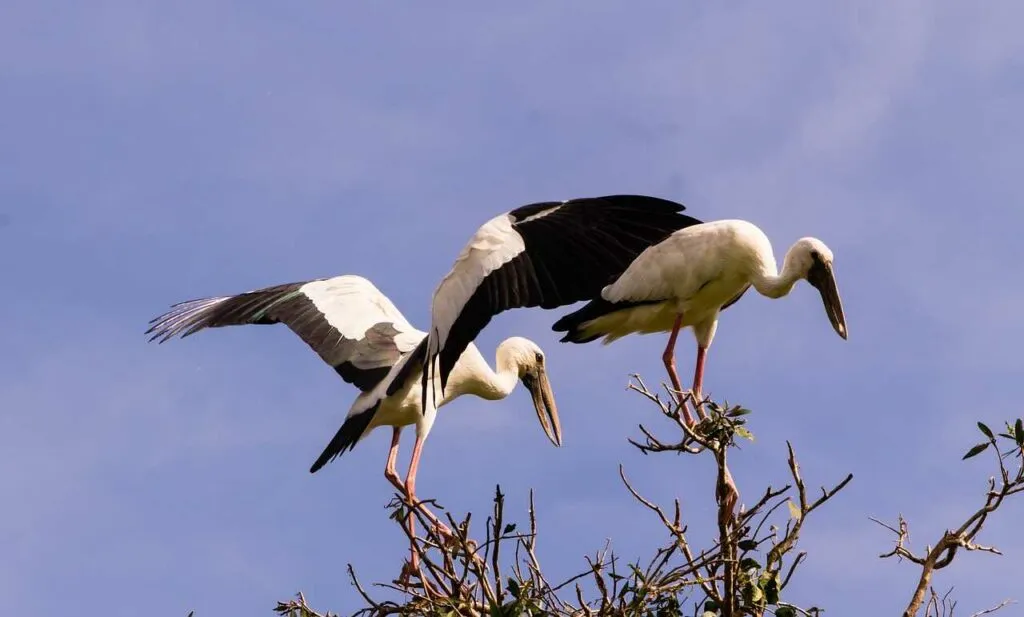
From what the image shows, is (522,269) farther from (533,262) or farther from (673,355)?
(673,355)

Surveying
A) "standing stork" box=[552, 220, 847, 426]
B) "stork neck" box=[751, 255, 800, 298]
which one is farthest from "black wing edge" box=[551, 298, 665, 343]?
"stork neck" box=[751, 255, 800, 298]

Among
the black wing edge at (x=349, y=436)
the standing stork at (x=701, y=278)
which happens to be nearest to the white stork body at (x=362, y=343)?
the black wing edge at (x=349, y=436)

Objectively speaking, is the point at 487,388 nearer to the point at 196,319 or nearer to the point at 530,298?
the point at 196,319

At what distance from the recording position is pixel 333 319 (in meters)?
7.99

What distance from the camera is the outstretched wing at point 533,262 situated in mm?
6219

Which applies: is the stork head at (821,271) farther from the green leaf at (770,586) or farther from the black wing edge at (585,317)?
the green leaf at (770,586)

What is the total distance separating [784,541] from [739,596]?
0.25 m

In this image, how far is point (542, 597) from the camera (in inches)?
206

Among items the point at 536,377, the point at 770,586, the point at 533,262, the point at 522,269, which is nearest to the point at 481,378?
the point at 536,377

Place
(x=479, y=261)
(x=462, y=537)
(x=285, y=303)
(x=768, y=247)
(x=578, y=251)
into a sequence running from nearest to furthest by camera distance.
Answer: (x=462, y=537) → (x=479, y=261) → (x=578, y=251) → (x=768, y=247) → (x=285, y=303)

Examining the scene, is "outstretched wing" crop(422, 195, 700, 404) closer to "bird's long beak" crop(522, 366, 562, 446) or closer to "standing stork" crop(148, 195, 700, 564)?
"standing stork" crop(148, 195, 700, 564)

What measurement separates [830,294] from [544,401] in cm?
205

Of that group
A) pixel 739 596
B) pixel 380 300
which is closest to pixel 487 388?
pixel 380 300

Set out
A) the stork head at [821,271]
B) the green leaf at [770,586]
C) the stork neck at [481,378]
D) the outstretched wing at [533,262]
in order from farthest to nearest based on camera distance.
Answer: the stork neck at [481,378], the stork head at [821,271], the outstretched wing at [533,262], the green leaf at [770,586]
